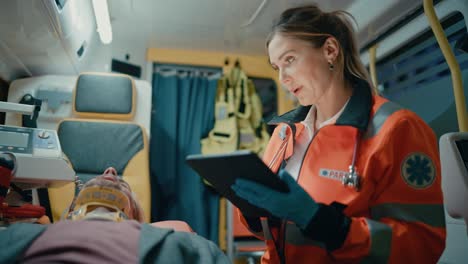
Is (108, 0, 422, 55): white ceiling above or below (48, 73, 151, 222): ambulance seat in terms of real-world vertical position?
above

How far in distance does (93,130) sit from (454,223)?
2030 mm

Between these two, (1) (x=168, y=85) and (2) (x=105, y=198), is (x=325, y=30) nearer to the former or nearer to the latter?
(2) (x=105, y=198)

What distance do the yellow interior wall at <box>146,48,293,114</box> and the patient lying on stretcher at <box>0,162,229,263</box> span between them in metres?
2.70

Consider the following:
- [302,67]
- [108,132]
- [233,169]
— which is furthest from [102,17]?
[233,169]

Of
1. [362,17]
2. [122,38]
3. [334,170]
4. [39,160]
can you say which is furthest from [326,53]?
[122,38]

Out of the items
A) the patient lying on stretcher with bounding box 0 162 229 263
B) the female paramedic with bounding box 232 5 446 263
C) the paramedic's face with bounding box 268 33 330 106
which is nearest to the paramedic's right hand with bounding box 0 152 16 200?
the patient lying on stretcher with bounding box 0 162 229 263

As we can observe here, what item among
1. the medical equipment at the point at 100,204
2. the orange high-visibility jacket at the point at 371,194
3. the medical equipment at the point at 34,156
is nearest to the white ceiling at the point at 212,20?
the orange high-visibility jacket at the point at 371,194

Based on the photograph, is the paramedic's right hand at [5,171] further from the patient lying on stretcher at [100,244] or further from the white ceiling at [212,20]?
the white ceiling at [212,20]

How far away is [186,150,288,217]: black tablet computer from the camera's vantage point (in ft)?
2.73

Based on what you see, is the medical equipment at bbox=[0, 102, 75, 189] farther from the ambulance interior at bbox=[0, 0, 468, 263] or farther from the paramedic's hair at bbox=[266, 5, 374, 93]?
the paramedic's hair at bbox=[266, 5, 374, 93]

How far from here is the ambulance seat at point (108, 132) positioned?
6.72 ft

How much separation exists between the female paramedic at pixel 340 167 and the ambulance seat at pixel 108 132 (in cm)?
114

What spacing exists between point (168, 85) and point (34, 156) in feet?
7.13

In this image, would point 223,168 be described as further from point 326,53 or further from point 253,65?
point 253,65
